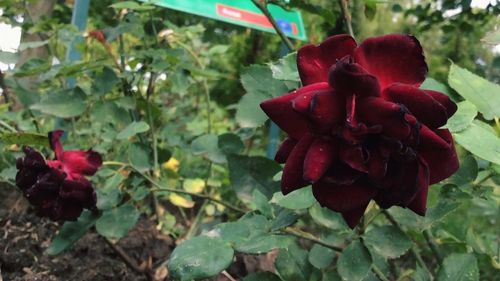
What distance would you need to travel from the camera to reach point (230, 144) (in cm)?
126

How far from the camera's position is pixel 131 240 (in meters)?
1.58

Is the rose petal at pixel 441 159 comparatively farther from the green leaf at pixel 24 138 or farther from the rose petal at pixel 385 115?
the green leaf at pixel 24 138

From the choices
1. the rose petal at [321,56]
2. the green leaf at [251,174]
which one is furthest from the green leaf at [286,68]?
the green leaf at [251,174]

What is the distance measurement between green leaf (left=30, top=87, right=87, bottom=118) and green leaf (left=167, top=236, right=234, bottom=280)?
537 millimetres

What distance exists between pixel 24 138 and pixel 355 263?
1.91 ft

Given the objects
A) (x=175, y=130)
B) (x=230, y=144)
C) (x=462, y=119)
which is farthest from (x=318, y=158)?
(x=175, y=130)

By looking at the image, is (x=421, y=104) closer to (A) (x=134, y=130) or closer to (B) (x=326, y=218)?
(B) (x=326, y=218)

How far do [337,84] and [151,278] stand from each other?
91 cm

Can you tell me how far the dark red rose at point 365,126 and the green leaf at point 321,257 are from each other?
36 centimetres

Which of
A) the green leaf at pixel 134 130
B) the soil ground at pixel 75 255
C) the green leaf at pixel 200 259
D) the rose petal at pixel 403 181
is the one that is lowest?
the soil ground at pixel 75 255

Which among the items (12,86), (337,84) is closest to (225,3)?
(12,86)

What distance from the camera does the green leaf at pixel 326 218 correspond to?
94 centimetres

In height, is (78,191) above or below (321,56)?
below

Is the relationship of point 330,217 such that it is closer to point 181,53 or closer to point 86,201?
point 86,201
